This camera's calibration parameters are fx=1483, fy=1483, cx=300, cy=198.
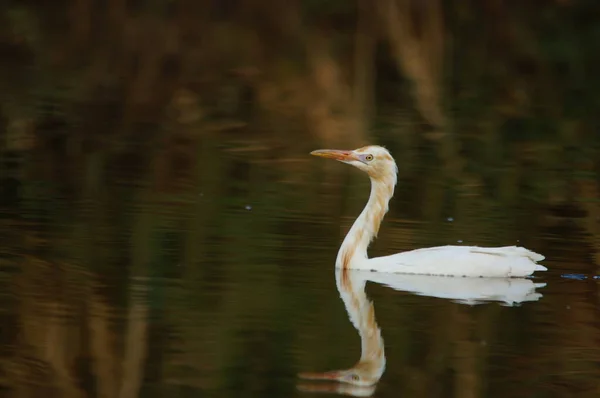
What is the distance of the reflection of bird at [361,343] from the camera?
8711 millimetres

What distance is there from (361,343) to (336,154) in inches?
102

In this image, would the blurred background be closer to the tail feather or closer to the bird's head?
the tail feather

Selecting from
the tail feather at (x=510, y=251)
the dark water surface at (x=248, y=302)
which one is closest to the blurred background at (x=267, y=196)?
the dark water surface at (x=248, y=302)

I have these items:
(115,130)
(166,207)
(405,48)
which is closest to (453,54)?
(405,48)

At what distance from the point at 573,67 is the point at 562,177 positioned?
11.7 meters

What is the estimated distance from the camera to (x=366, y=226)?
476 inches

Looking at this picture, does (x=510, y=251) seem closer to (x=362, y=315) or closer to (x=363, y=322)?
(x=362, y=315)

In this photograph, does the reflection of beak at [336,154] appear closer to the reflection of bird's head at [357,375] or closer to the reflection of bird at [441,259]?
the reflection of bird at [441,259]

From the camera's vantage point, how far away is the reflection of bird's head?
8742 mm

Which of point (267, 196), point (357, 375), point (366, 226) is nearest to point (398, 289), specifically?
point (366, 226)

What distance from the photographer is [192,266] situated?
1130cm

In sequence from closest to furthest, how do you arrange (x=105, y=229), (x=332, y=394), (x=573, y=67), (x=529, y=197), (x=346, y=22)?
(x=332, y=394) → (x=105, y=229) → (x=529, y=197) → (x=573, y=67) → (x=346, y=22)

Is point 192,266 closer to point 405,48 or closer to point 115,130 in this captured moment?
point 115,130

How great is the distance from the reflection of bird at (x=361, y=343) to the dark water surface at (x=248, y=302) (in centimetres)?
7
